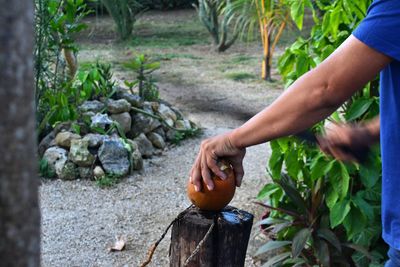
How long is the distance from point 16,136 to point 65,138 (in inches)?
191

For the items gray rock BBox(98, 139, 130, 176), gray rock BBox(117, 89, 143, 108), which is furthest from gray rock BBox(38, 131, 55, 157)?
gray rock BBox(117, 89, 143, 108)

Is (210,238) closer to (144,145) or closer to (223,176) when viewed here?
(223,176)

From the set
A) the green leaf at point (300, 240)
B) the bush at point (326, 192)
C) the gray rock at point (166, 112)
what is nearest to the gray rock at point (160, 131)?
the gray rock at point (166, 112)

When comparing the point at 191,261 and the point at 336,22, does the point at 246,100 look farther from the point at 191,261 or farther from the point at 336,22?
the point at 191,261

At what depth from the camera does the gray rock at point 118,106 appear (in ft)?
20.7

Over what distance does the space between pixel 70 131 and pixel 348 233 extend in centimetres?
291

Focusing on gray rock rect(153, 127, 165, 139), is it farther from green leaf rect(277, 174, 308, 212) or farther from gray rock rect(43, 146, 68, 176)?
green leaf rect(277, 174, 308, 212)

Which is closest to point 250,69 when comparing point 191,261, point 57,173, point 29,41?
point 57,173

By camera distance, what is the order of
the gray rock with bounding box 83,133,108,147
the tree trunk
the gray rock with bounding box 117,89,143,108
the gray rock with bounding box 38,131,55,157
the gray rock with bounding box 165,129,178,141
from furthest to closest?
1. the gray rock with bounding box 165,129,178,141
2. the gray rock with bounding box 117,89,143,108
3. the gray rock with bounding box 38,131,55,157
4. the gray rock with bounding box 83,133,108,147
5. the tree trunk

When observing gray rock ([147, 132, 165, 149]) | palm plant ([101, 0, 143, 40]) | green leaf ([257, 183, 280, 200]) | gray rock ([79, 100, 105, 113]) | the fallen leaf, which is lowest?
palm plant ([101, 0, 143, 40])

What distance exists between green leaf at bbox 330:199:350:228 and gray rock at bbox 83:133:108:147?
8.49 feet

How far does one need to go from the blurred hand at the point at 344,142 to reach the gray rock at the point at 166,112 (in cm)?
430

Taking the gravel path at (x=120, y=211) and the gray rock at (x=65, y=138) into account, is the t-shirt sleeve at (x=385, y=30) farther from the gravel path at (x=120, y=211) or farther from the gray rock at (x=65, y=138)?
the gray rock at (x=65, y=138)

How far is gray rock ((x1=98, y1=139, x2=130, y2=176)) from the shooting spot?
5.80 m
